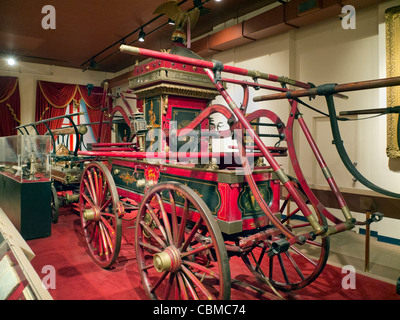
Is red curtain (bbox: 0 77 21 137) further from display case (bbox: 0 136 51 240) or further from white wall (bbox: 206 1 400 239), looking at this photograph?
white wall (bbox: 206 1 400 239)

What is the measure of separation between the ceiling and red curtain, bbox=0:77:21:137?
2.85 ft

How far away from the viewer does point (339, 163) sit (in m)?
4.84

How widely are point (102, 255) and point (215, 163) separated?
1895mm

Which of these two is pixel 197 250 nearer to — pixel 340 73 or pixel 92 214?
pixel 92 214

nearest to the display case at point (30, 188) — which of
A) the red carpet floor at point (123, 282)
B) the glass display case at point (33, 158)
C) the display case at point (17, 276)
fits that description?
the glass display case at point (33, 158)

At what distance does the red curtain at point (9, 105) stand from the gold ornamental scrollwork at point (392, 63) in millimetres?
10216

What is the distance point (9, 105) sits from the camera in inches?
383

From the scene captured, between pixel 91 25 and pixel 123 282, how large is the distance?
6.02m

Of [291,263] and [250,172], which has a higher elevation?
[250,172]

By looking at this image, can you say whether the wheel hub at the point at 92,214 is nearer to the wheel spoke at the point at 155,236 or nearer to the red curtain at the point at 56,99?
the wheel spoke at the point at 155,236

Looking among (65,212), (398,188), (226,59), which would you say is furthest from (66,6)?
(398,188)

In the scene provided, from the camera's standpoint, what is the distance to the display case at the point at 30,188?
3.83 m

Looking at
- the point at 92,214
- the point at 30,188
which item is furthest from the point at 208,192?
the point at 30,188

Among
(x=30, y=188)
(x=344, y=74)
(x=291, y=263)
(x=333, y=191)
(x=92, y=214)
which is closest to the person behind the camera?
(x=333, y=191)
